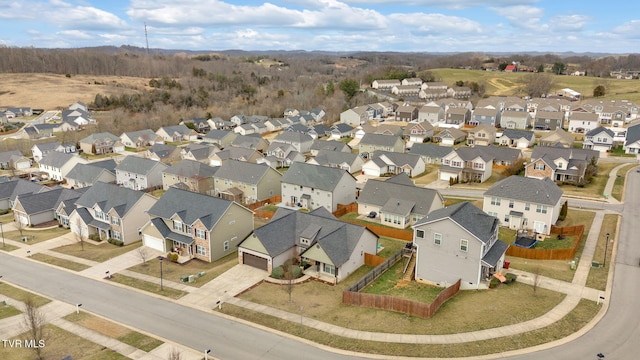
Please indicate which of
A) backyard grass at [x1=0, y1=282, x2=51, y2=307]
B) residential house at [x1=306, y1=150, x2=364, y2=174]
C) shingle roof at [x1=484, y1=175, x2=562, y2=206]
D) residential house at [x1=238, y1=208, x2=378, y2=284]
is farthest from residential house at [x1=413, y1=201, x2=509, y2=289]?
residential house at [x1=306, y1=150, x2=364, y2=174]

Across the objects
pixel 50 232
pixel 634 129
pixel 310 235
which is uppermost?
pixel 634 129

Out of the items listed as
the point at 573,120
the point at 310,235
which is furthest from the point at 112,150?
the point at 573,120

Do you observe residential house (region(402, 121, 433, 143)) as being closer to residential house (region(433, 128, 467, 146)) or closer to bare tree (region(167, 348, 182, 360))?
residential house (region(433, 128, 467, 146))

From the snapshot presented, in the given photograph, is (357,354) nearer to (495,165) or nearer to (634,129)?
(495,165)

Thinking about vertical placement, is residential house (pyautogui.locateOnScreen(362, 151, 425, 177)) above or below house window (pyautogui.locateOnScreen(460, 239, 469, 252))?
below

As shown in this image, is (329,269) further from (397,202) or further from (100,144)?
(100,144)
